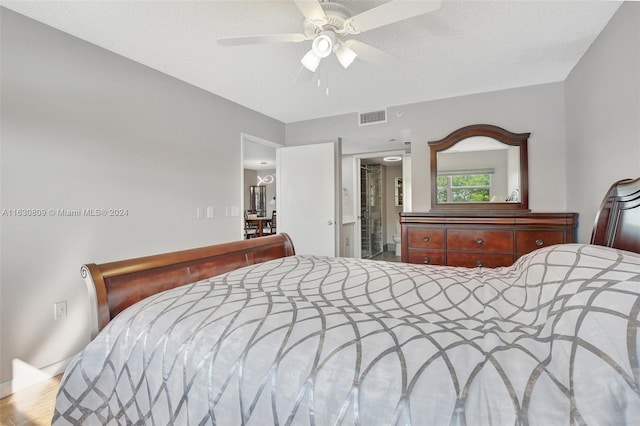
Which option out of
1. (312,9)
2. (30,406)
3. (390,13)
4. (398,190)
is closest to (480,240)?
(390,13)

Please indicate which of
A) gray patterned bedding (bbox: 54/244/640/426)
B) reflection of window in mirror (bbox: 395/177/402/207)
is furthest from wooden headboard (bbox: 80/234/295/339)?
reflection of window in mirror (bbox: 395/177/402/207)

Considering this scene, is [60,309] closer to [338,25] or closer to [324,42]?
[324,42]

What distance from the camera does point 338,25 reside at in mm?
1771

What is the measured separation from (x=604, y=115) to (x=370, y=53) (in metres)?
1.75

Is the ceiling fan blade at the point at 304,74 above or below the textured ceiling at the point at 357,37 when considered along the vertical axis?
below

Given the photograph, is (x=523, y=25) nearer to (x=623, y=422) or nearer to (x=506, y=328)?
(x=506, y=328)

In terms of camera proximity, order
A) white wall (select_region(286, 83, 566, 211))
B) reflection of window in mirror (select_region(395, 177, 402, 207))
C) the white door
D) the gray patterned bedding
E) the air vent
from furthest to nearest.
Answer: reflection of window in mirror (select_region(395, 177, 402, 207)), the white door, the air vent, white wall (select_region(286, 83, 566, 211)), the gray patterned bedding

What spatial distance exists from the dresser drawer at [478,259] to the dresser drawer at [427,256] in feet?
0.27

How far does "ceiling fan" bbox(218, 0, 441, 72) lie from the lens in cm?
149

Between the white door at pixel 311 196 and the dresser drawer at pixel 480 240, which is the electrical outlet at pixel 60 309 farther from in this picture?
the dresser drawer at pixel 480 240

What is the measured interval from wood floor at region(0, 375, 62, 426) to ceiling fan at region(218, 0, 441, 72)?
7.85ft

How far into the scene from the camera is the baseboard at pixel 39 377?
1.96 m

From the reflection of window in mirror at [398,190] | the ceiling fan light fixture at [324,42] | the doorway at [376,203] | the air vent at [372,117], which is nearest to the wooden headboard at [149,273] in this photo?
the ceiling fan light fixture at [324,42]

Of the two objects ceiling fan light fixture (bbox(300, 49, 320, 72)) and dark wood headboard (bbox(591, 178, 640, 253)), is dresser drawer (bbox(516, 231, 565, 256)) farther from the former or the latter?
ceiling fan light fixture (bbox(300, 49, 320, 72))
